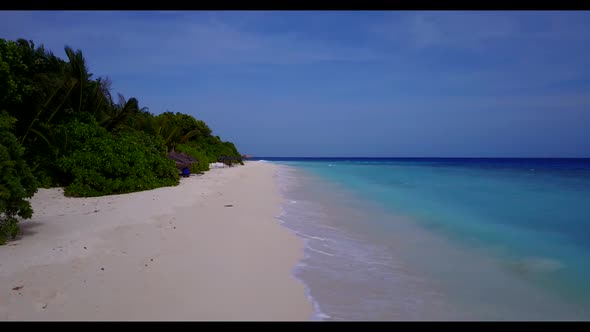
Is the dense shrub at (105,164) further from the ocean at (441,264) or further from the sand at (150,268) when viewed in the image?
the ocean at (441,264)

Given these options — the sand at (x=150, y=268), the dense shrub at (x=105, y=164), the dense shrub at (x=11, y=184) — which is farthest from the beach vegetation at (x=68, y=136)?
the dense shrub at (x=11, y=184)

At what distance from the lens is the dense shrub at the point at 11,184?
4633 millimetres

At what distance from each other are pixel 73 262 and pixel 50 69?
10874mm

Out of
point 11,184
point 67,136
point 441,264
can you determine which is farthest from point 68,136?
point 441,264

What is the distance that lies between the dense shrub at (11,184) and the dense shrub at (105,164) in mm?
5019

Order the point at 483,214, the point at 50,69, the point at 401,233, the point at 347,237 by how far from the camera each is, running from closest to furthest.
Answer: the point at 347,237
the point at 401,233
the point at 483,214
the point at 50,69

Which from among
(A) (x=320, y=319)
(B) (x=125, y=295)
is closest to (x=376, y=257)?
(A) (x=320, y=319)

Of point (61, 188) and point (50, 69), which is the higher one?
point (50, 69)

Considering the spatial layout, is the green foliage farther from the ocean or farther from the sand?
the ocean

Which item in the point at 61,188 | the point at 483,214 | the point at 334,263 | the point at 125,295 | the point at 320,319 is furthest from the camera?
the point at 61,188

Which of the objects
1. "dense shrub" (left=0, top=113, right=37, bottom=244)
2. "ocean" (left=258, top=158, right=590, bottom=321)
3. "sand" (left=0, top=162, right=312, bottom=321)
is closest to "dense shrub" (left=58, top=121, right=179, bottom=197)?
"sand" (left=0, top=162, right=312, bottom=321)

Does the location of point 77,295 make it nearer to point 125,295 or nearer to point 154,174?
point 125,295

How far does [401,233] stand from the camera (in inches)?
274

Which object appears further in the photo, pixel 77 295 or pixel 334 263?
pixel 334 263
